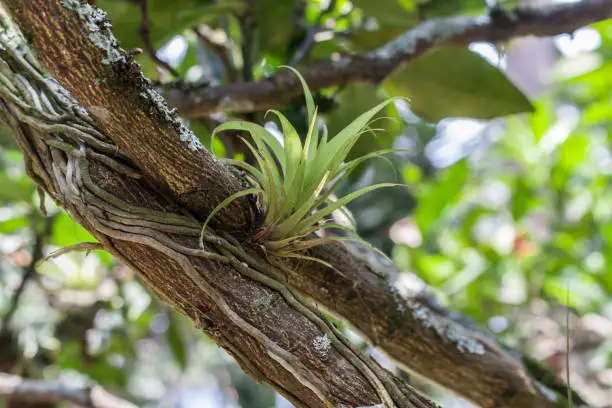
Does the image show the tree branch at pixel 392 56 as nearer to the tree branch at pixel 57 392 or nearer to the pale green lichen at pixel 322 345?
the pale green lichen at pixel 322 345

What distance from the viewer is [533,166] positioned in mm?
1815

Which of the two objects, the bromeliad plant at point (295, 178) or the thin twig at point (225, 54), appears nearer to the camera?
the bromeliad plant at point (295, 178)

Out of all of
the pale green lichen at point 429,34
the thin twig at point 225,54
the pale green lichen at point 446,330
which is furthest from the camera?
the thin twig at point 225,54

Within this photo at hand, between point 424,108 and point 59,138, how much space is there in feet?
1.88

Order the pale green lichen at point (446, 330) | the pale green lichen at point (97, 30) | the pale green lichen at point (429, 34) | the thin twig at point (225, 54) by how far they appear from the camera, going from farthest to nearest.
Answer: the thin twig at point (225, 54), the pale green lichen at point (429, 34), the pale green lichen at point (446, 330), the pale green lichen at point (97, 30)

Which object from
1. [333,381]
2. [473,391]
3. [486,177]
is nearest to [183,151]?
[333,381]

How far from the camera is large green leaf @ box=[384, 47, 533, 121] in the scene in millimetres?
826

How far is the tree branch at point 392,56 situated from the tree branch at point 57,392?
600 mm

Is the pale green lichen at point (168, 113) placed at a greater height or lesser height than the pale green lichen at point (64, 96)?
lesser

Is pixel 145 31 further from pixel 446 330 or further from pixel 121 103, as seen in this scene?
pixel 446 330

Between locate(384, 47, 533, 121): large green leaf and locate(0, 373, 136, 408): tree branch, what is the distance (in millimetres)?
758

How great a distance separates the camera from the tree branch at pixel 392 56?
773 millimetres

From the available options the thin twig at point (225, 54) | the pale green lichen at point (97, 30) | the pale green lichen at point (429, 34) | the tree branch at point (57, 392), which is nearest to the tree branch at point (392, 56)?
the pale green lichen at point (429, 34)

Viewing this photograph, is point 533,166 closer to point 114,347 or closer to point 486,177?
point 486,177
